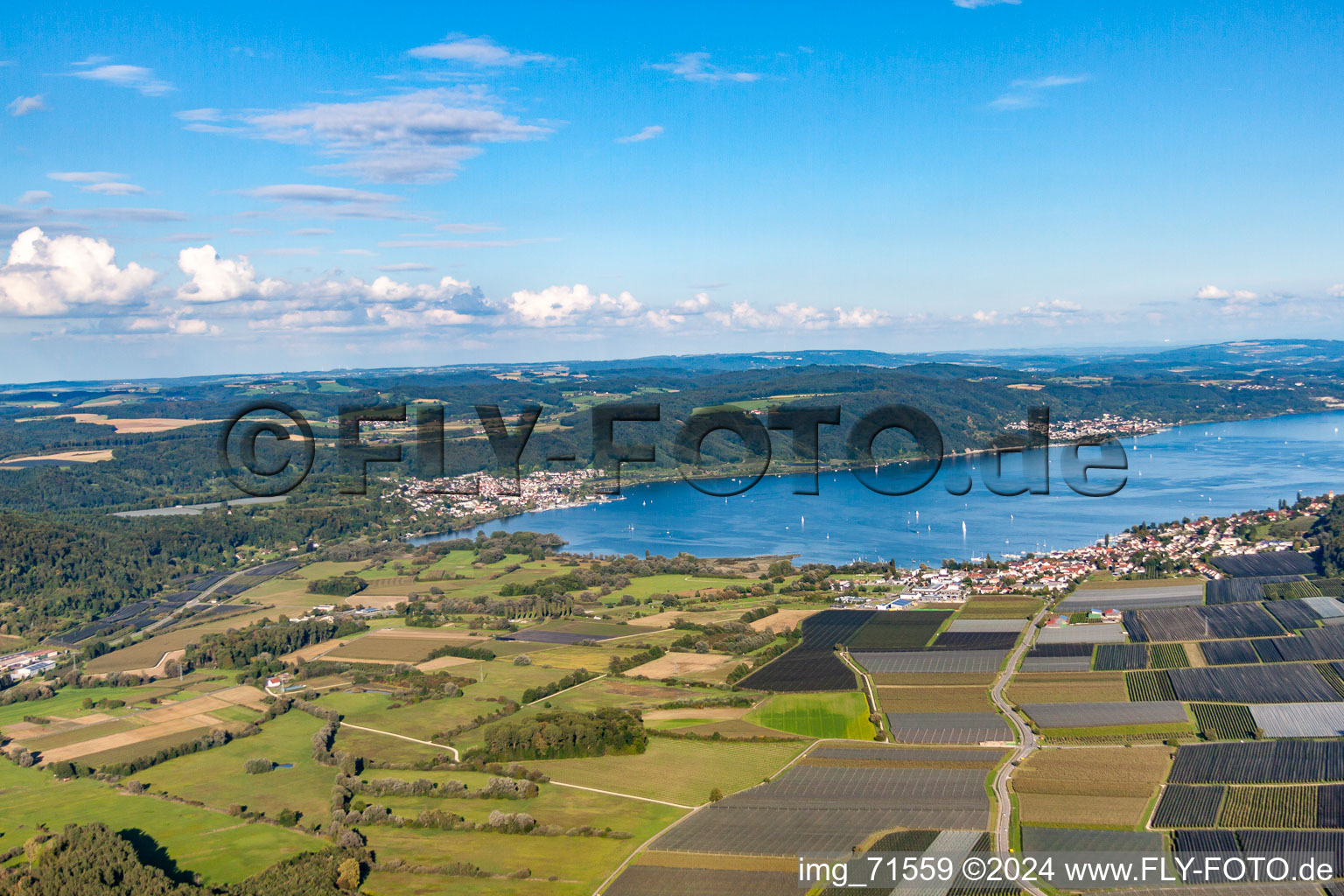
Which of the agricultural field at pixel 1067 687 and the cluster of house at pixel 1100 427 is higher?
the cluster of house at pixel 1100 427

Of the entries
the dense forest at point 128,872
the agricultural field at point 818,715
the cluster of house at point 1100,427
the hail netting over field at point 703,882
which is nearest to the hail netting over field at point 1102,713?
the agricultural field at point 818,715

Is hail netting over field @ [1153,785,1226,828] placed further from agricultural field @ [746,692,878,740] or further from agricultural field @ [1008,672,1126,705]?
agricultural field @ [746,692,878,740]

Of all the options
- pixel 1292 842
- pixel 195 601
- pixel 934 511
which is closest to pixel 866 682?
pixel 1292 842

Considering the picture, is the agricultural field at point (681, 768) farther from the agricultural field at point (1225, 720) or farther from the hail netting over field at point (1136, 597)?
the hail netting over field at point (1136, 597)

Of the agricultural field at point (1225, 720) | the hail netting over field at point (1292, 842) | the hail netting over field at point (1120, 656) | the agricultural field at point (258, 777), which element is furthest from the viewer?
the hail netting over field at point (1120, 656)

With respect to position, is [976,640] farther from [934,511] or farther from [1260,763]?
[934,511]

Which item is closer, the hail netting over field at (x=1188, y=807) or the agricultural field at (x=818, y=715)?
the hail netting over field at (x=1188, y=807)

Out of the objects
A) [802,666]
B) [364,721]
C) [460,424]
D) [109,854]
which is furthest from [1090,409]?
[109,854]
